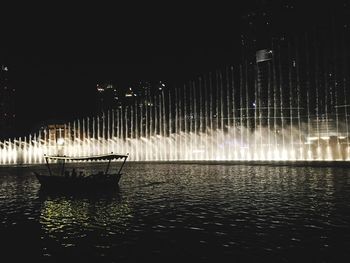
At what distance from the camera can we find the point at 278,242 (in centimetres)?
1334

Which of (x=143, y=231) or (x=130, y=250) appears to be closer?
(x=130, y=250)

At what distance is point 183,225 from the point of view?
648 inches

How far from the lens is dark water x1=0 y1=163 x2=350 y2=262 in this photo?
12.4m

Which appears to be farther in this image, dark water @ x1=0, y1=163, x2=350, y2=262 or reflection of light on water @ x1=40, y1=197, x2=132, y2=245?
reflection of light on water @ x1=40, y1=197, x2=132, y2=245

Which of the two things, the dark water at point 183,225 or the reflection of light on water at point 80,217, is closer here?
the dark water at point 183,225

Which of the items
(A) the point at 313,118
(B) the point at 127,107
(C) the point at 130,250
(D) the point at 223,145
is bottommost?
(C) the point at 130,250

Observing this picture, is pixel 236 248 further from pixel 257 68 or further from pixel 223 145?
pixel 257 68

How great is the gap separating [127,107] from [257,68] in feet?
201

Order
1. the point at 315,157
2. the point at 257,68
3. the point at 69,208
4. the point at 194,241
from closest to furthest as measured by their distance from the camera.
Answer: the point at 194,241
the point at 69,208
the point at 315,157
the point at 257,68

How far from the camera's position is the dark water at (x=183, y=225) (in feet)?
40.7

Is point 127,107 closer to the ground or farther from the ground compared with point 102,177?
farther from the ground

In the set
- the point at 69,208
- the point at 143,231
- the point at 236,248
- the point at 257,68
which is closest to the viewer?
the point at 236,248

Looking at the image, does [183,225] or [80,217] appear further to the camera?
[80,217]

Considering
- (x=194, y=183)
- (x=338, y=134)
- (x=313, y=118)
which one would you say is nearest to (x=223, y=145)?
(x=313, y=118)
